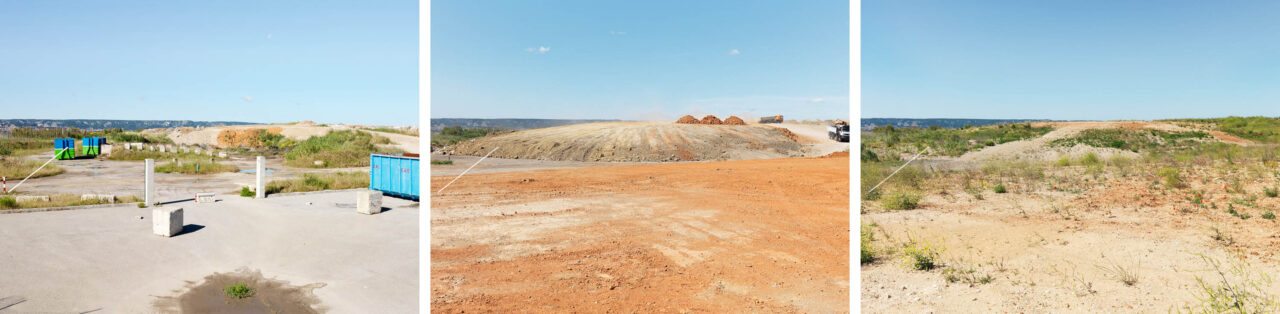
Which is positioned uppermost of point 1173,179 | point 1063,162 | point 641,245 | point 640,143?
point 640,143

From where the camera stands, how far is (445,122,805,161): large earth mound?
12516 millimetres

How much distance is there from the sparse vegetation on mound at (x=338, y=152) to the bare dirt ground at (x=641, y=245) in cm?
1070

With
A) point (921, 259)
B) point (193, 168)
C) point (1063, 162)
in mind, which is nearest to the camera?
point (921, 259)

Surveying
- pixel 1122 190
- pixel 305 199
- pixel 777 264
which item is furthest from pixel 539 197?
pixel 1122 190

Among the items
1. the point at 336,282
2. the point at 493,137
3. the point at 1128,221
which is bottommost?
the point at 336,282

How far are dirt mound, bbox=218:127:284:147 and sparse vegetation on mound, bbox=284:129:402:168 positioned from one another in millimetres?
7603

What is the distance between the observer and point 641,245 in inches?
204

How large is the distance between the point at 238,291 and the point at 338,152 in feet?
59.2

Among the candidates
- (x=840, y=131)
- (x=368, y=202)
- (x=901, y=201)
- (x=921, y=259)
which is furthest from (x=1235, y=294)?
(x=368, y=202)

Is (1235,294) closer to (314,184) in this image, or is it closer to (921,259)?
(921,259)

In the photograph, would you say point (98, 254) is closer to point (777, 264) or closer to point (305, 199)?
point (305, 199)

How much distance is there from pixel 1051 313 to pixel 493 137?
432 inches

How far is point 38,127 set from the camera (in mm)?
21453

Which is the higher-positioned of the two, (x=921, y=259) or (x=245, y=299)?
(x=921, y=259)
